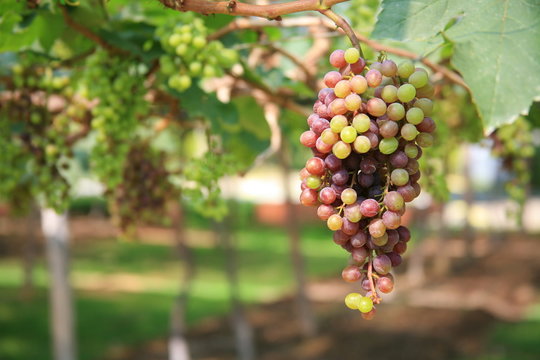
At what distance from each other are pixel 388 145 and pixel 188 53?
23.7 inches

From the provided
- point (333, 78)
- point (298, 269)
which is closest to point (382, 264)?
point (333, 78)

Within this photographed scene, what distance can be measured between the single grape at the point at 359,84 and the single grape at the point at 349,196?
12 centimetres

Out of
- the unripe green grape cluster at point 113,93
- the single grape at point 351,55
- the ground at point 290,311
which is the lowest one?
the ground at point 290,311

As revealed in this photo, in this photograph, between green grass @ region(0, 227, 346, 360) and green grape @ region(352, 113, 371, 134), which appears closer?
green grape @ region(352, 113, 371, 134)

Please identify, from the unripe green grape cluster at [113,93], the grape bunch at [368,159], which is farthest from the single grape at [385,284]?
the unripe green grape cluster at [113,93]

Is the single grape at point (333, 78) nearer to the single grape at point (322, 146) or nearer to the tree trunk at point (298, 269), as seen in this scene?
the single grape at point (322, 146)

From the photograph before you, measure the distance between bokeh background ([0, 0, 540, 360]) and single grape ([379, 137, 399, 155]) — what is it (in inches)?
7.7

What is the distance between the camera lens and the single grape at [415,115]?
2.34ft

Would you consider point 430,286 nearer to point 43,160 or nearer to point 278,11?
point 43,160

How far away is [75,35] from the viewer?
1.37 m

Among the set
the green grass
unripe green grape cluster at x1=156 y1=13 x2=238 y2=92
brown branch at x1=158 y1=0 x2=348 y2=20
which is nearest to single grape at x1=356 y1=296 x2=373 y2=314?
brown branch at x1=158 y1=0 x2=348 y2=20

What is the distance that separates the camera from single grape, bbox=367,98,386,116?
0.71 m

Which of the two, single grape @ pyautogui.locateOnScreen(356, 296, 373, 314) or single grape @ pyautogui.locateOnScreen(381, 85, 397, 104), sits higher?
single grape @ pyautogui.locateOnScreen(381, 85, 397, 104)

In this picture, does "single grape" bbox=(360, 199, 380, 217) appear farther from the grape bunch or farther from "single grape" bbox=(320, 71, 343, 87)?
"single grape" bbox=(320, 71, 343, 87)
